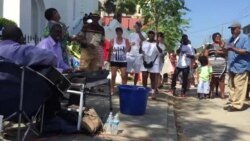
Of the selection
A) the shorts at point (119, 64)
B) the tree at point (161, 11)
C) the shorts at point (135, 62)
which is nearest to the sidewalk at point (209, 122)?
the shorts at point (135, 62)

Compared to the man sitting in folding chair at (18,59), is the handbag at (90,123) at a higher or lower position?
lower

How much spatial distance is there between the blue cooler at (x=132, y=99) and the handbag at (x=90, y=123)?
1.33 m

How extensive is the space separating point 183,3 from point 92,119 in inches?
454

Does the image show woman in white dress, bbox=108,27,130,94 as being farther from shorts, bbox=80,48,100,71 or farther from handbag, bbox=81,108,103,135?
handbag, bbox=81,108,103,135

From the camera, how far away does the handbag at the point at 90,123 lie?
6738 millimetres

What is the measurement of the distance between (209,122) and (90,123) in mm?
2886

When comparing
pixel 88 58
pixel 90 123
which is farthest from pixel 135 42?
pixel 90 123

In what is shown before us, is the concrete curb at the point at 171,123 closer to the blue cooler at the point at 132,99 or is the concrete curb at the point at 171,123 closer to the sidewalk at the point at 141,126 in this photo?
the sidewalk at the point at 141,126

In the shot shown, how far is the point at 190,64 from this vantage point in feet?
41.6

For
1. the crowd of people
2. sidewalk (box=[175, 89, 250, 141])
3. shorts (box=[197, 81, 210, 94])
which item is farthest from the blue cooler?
shorts (box=[197, 81, 210, 94])

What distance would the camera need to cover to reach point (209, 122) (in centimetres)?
895

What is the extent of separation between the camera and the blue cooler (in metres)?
8.36

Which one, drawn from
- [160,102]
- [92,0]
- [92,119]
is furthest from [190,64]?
[92,0]

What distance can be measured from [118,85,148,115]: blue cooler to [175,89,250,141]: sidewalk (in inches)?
29.6
